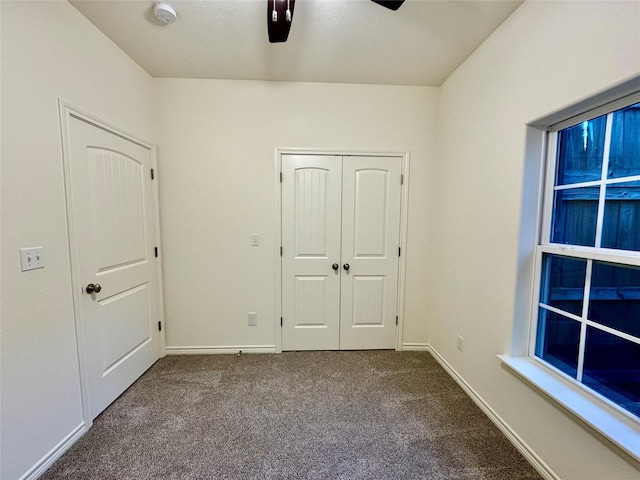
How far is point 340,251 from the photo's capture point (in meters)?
2.58

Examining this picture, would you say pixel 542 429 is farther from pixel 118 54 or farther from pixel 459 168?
pixel 118 54

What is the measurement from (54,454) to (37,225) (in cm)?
125

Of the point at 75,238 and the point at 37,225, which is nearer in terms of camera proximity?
the point at 37,225

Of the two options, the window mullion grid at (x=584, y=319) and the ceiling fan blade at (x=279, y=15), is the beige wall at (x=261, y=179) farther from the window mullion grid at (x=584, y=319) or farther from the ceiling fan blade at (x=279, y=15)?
the ceiling fan blade at (x=279, y=15)

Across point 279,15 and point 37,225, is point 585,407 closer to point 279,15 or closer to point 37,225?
point 279,15

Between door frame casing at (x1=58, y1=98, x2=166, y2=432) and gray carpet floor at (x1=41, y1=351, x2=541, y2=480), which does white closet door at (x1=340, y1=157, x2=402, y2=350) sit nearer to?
gray carpet floor at (x1=41, y1=351, x2=541, y2=480)

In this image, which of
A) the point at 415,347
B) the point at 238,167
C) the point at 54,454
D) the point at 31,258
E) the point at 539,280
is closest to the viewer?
the point at 31,258

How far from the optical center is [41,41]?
1391 millimetres

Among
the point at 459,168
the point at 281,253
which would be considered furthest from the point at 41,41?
the point at 459,168

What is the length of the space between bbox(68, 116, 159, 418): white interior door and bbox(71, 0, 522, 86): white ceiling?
71 centimetres

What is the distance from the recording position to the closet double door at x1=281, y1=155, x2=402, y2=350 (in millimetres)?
2510

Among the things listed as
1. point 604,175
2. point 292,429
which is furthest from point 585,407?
point 292,429

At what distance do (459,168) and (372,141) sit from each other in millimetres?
806

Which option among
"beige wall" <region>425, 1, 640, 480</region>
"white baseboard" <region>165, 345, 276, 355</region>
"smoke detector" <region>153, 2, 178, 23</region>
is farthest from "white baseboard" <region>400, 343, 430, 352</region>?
"smoke detector" <region>153, 2, 178, 23</region>
